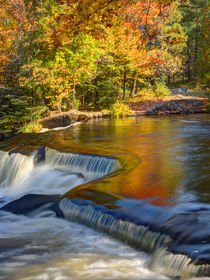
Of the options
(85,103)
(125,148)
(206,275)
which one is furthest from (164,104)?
(206,275)

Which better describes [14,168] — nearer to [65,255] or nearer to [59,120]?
[65,255]

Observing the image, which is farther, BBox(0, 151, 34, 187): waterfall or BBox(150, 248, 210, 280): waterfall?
BBox(0, 151, 34, 187): waterfall

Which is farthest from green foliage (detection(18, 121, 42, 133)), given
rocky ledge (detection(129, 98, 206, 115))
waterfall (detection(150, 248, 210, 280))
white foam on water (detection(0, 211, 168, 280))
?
waterfall (detection(150, 248, 210, 280))

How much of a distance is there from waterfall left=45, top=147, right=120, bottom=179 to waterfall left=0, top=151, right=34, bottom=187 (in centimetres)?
62

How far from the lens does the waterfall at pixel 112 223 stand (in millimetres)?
4703

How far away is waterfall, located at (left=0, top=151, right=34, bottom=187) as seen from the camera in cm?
969

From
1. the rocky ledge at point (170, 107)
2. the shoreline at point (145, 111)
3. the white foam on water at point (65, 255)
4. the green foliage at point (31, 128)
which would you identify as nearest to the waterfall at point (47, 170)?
the white foam on water at point (65, 255)

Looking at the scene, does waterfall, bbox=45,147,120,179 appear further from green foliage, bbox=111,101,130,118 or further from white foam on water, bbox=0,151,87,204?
green foliage, bbox=111,101,130,118

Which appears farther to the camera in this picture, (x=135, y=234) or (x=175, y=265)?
(x=135, y=234)

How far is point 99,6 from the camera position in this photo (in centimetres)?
558

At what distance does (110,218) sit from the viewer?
5414 millimetres

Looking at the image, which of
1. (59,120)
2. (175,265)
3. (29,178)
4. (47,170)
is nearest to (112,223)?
(175,265)

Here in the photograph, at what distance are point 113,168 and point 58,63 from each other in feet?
45.9

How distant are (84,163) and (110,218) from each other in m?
3.58
